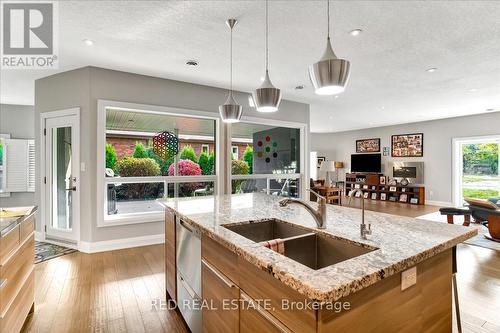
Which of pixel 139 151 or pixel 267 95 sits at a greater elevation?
pixel 267 95

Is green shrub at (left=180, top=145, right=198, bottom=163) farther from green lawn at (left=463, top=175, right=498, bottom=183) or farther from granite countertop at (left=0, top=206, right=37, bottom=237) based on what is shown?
green lawn at (left=463, top=175, right=498, bottom=183)

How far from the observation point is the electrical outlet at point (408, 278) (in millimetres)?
1068

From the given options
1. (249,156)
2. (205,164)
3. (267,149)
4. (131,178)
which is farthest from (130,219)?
(267,149)

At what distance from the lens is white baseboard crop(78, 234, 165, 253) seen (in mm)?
3759

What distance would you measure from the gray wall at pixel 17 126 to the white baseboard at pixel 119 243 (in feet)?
11.2

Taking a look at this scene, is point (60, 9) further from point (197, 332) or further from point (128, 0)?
point (197, 332)

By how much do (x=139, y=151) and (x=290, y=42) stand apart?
2.88m

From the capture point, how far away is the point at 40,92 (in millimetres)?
4242

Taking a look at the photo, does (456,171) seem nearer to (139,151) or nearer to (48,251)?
(139,151)

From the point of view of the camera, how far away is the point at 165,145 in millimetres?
4484

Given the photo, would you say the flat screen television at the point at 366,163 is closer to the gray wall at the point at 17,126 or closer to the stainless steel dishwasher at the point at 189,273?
the stainless steel dishwasher at the point at 189,273

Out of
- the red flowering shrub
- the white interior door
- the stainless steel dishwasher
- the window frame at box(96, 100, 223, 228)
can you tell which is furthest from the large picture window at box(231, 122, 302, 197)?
the stainless steel dishwasher

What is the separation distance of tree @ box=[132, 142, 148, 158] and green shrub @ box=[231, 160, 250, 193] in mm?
1603

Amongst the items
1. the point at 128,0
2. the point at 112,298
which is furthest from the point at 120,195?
Answer: the point at 128,0
